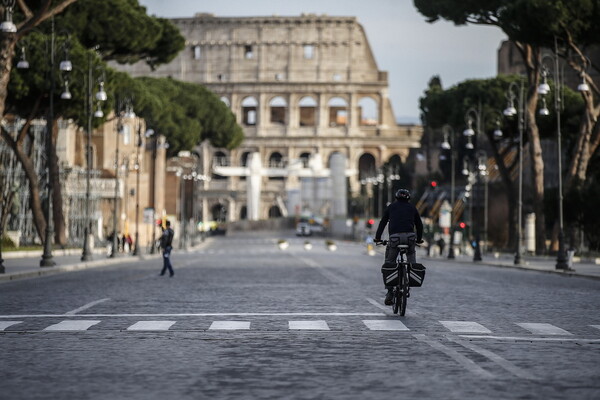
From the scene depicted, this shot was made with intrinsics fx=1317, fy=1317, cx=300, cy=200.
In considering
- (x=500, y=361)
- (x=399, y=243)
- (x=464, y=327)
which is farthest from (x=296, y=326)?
(x=500, y=361)

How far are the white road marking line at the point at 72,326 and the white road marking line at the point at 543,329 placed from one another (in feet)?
16.7

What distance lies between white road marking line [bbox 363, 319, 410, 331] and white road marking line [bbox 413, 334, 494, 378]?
92 centimetres

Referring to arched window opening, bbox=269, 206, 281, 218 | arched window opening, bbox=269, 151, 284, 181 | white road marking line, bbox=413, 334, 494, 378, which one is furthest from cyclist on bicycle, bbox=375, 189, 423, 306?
arched window opening, bbox=269, 206, 281, 218

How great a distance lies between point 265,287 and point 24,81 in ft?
83.2

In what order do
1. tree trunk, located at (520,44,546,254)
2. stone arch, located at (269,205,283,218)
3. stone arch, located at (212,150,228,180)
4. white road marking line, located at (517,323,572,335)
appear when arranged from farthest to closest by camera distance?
1. stone arch, located at (269,205,283,218)
2. stone arch, located at (212,150,228,180)
3. tree trunk, located at (520,44,546,254)
4. white road marking line, located at (517,323,572,335)

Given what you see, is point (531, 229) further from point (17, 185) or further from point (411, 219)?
point (411, 219)

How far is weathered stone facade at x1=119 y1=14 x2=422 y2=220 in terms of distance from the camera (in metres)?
179

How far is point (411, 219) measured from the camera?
56.4ft

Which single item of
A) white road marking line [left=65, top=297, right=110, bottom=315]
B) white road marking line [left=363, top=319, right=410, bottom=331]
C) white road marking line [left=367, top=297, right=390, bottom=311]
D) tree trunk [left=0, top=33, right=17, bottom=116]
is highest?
tree trunk [left=0, top=33, right=17, bottom=116]

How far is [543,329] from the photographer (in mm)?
15102

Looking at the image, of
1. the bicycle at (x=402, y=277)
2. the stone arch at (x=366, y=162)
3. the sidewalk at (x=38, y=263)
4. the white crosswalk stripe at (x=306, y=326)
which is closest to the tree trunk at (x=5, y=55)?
the sidewalk at (x=38, y=263)

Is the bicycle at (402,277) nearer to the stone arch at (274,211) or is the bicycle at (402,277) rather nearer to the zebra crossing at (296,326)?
the zebra crossing at (296,326)

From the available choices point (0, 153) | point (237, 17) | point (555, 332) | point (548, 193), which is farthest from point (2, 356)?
point (237, 17)

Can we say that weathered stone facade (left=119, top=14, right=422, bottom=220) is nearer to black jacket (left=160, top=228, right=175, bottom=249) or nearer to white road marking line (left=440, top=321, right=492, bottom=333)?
black jacket (left=160, top=228, right=175, bottom=249)
